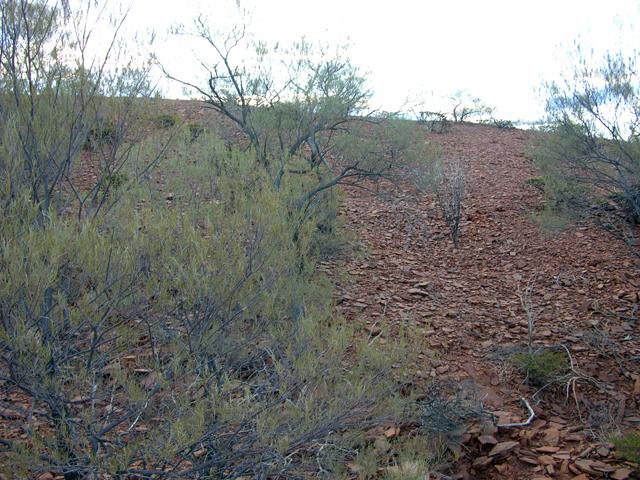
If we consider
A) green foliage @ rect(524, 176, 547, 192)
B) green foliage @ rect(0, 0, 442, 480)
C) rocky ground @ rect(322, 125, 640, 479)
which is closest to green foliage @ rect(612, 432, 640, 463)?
rocky ground @ rect(322, 125, 640, 479)

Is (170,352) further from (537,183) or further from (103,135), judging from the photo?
(537,183)

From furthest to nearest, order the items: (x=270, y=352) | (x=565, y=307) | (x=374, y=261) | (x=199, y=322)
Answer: (x=374, y=261), (x=565, y=307), (x=270, y=352), (x=199, y=322)

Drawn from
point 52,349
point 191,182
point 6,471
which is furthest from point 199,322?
point 191,182

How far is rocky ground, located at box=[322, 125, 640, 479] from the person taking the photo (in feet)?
17.6

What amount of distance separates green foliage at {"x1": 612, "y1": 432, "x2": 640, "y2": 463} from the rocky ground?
0.52 feet

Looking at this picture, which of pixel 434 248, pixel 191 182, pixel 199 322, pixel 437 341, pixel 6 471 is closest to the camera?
pixel 6 471

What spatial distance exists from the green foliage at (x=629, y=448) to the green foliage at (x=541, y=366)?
4.56ft

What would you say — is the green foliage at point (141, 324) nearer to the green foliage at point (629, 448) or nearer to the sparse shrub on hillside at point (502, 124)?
the green foliage at point (629, 448)

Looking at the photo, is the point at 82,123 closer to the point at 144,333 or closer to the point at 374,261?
the point at 144,333

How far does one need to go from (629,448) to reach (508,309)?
130 inches

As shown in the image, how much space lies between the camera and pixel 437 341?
7.01m

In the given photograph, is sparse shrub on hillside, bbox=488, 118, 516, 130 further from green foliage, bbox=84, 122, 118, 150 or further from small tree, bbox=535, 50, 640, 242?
green foliage, bbox=84, 122, 118, 150

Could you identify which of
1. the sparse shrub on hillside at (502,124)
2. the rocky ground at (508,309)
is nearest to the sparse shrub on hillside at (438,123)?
the sparse shrub on hillside at (502,124)

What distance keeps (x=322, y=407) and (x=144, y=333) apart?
139cm
